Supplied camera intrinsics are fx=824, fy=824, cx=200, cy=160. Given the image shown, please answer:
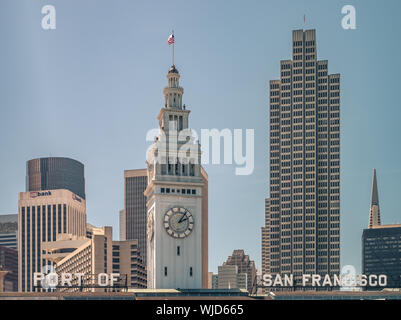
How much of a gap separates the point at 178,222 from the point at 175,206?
2831 mm

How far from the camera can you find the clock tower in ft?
440

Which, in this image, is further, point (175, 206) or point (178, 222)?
point (175, 206)

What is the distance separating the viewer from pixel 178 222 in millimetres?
136500

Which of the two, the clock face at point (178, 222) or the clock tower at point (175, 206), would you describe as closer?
the clock tower at point (175, 206)

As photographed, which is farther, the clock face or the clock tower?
the clock face

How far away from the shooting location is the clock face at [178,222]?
136 metres

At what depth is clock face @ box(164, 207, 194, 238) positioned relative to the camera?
136m

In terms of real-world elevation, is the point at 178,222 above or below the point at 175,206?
below

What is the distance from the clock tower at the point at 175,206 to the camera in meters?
134

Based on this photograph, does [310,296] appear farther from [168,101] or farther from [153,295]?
[168,101]

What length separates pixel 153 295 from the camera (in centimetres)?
12250
